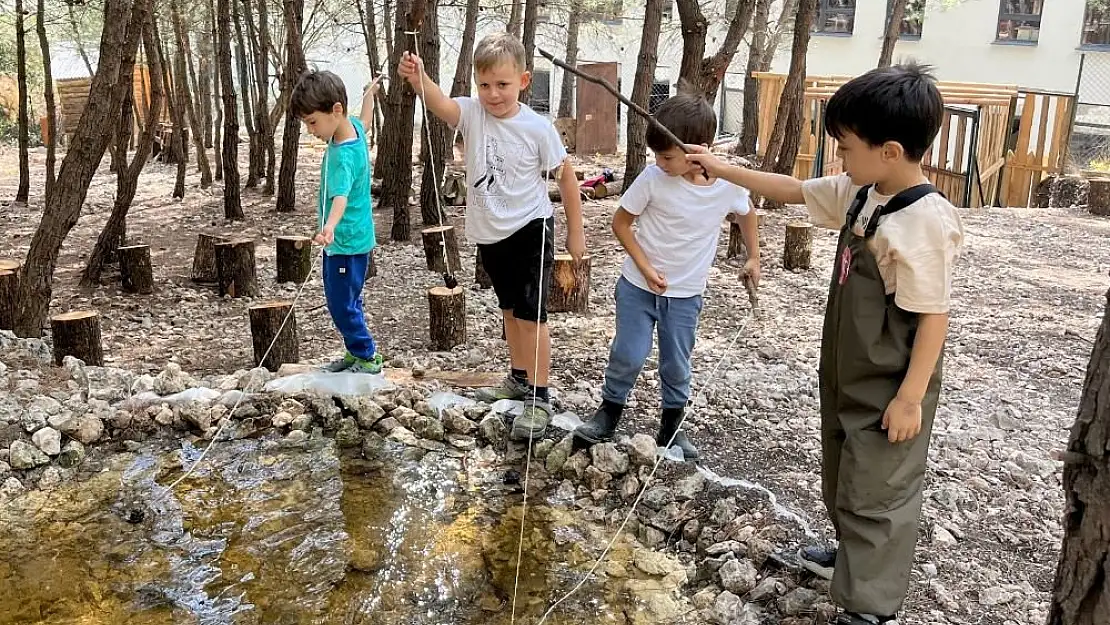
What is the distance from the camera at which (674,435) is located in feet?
10.7

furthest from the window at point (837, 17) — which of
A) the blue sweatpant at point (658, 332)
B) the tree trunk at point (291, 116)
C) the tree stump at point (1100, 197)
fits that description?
the blue sweatpant at point (658, 332)

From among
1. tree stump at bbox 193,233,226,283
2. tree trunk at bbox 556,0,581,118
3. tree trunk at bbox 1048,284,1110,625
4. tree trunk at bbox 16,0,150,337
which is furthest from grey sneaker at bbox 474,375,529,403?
tree trunk at bbox 556,0,581,118

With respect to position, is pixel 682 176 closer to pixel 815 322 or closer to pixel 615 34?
pixel 815 322

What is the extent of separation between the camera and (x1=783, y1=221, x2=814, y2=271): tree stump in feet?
22.5

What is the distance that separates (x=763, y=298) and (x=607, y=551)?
3458 millimetres

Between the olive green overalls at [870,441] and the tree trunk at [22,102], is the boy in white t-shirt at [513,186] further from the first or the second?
the tree trunk at [22,102]

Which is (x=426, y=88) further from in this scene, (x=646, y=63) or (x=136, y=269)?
(x=646, y=63)

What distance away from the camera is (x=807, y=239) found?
22.6 feet

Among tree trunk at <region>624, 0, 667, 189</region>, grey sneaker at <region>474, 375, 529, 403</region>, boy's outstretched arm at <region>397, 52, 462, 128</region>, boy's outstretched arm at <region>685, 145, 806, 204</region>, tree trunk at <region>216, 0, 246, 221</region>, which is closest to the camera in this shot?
boy's outstretched arm at <region>685, 145, 806, 204</region>

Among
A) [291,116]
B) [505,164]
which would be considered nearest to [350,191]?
[505,164]

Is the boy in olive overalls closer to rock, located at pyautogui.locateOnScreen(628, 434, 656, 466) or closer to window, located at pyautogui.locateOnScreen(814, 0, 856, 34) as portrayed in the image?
rock, located at pyautogui.locateOnScreen(628, 434, 656, 466)

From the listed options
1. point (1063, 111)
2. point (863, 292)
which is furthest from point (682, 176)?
point (1063, 111)

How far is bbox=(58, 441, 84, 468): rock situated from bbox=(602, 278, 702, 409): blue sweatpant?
214 cm

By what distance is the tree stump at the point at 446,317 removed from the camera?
4.74 metres
